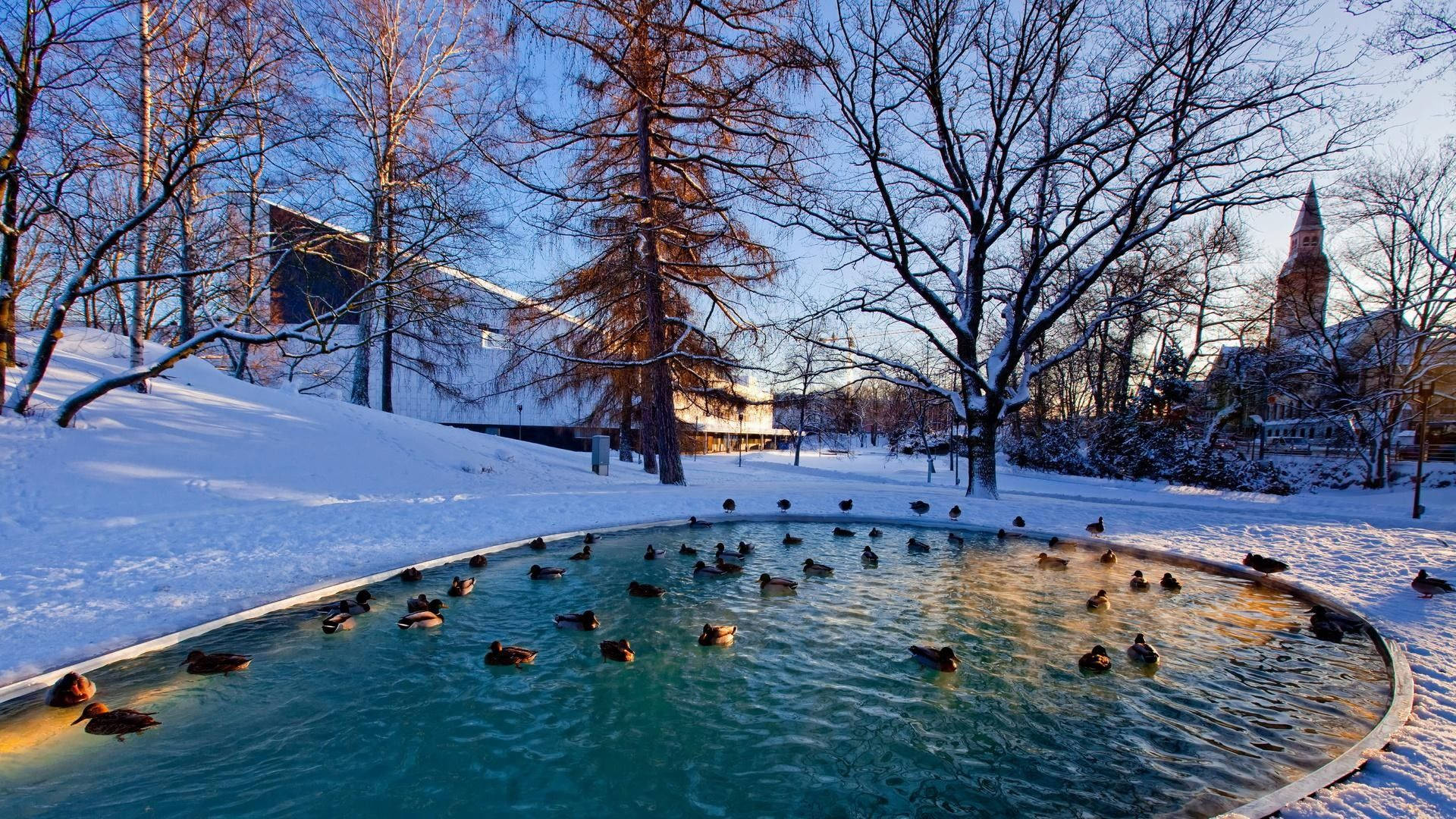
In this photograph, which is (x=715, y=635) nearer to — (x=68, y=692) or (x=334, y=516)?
(x=68, y=692)

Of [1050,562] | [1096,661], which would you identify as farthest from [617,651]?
[1050,562]

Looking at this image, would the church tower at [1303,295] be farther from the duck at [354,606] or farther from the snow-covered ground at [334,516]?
the duck at [354,606]

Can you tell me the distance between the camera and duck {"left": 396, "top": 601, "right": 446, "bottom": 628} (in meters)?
6.28

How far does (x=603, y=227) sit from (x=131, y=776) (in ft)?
50.8

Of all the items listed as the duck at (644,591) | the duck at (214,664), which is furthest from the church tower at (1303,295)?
the duck at (214,664)

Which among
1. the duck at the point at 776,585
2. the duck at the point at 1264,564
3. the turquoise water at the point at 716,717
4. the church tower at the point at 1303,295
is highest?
the church tower at the point at 1303,295

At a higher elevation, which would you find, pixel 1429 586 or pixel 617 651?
pixel 1429 586

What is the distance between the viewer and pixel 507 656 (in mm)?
5555

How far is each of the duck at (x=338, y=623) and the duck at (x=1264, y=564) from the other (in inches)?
469

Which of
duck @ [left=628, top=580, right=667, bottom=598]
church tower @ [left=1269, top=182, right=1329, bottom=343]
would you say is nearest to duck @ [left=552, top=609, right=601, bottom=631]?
duck @ [left=628, top=580, right=667, bottom=598]

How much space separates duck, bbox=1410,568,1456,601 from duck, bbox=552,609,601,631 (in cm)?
996

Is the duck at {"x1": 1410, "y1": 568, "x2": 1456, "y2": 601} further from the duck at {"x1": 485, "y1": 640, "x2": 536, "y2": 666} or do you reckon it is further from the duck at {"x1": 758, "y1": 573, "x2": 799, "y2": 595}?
the duck at {"x1": 485, "y1": 640, "x2": 536, "y2": 666}

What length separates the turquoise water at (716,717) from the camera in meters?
3.70

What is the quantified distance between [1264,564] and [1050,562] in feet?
9.17
